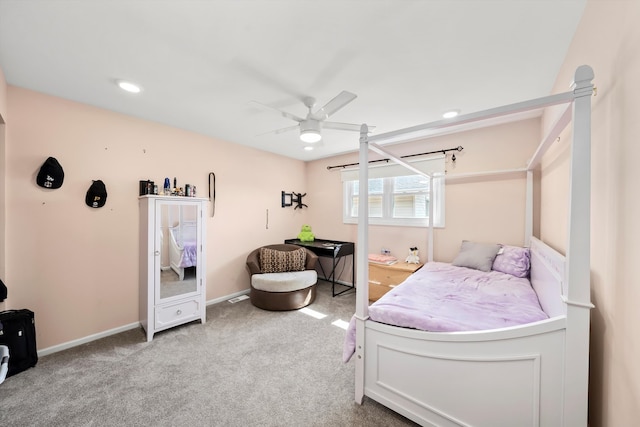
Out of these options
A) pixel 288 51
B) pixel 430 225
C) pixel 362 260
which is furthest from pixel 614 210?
pixel 430 225

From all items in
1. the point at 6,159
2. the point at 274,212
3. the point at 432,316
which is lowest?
the point at 432,316

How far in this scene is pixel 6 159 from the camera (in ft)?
6.88

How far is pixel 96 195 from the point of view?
251 cm

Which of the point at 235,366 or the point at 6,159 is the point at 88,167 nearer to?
the point at 6,159

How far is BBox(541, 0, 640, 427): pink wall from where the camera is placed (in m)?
0.91

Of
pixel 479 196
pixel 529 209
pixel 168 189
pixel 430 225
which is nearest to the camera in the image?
pixel 529 209

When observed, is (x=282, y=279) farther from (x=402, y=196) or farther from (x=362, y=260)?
(x=402, y=196)

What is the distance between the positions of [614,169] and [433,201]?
7.61 ft

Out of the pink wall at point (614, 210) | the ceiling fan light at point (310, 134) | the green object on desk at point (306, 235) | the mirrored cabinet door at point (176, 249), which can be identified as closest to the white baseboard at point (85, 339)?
the mirrored cabinet door at point (176, 249)

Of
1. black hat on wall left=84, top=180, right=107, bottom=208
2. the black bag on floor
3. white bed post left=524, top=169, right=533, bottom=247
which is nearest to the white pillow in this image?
white bed post left=524, top=169, right=533, bottom=247

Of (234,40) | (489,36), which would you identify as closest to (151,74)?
(234,40)

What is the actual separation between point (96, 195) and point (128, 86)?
121 cm

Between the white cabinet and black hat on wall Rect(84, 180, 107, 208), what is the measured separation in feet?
1.10

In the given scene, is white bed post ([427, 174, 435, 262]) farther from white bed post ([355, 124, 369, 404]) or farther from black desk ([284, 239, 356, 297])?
white bed post ([355, 124, 369, 404])
